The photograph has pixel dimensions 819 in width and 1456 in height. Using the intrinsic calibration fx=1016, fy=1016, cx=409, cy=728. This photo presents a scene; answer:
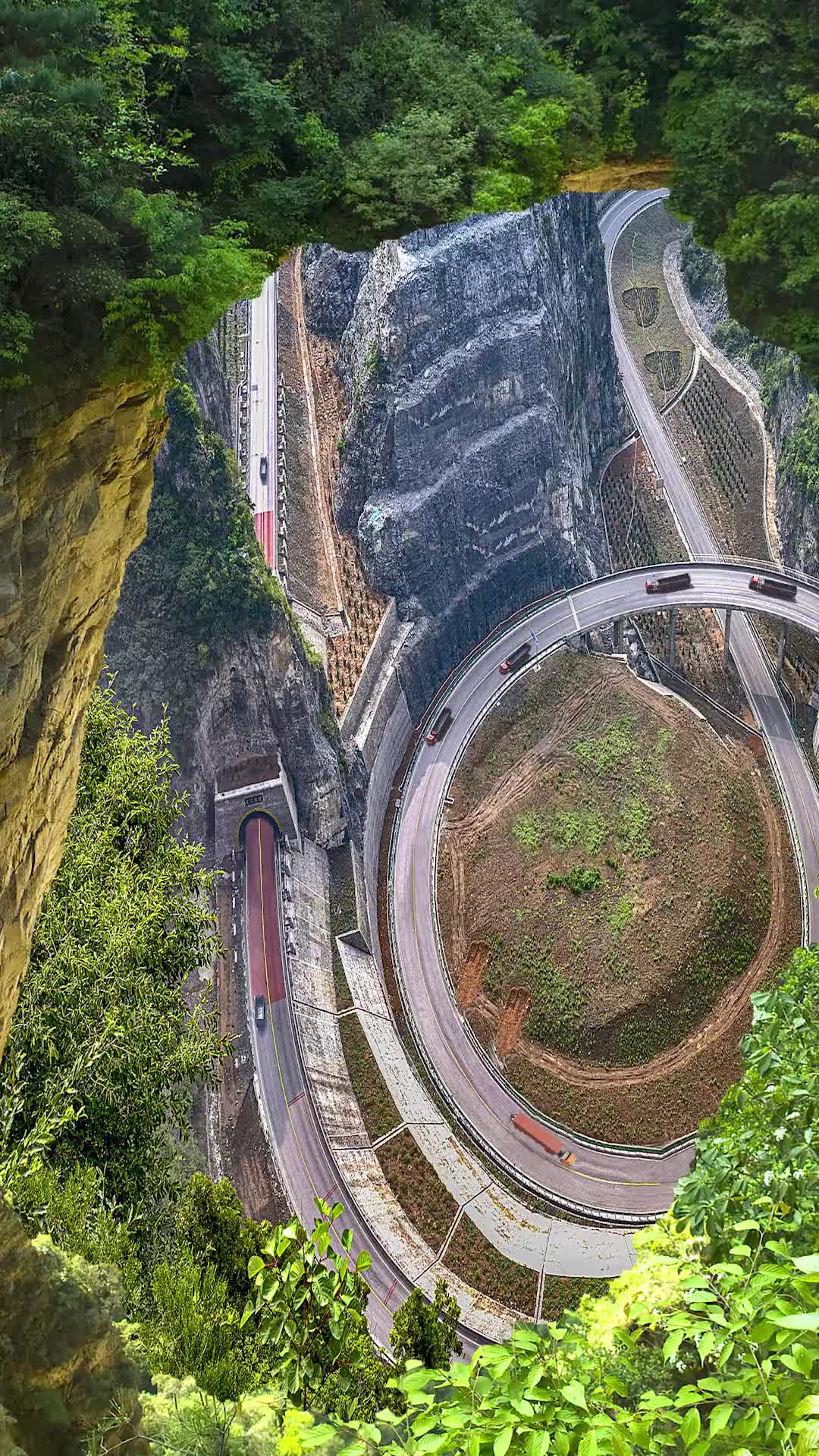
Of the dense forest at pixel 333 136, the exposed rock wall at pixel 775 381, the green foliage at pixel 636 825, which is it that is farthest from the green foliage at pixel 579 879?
the dense forest at pixel 333 136

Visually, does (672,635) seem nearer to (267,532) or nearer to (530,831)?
(530,831)

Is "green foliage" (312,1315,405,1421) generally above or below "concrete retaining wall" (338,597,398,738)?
below

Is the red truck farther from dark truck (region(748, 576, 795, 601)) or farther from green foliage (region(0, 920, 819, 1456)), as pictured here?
green foliage (region(0, 920, 819, 1456))

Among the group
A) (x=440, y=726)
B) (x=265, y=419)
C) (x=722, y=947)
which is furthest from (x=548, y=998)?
(x=265, y=419)

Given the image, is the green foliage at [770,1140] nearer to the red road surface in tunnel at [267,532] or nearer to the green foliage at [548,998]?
the green foliage at [548,998]

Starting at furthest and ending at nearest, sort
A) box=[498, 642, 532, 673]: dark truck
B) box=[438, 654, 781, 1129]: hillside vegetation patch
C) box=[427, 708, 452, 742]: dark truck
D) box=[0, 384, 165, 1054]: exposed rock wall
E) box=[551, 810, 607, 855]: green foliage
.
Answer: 1. box=[498, 642, 532, 673]: dark truck
2. box=[427, 708, 452, 742]: dark truck
3. box=[551, 810, 607, 855]: green foliage
4. box=[438, 654, 781, 1129]: hillside vegetation patch
5. box=[0, 384, 165, 1054]: exposed rock wall

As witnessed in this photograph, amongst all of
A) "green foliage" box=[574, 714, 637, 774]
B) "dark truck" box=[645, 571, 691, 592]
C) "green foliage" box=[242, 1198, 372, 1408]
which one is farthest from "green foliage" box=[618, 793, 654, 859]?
"green foliage" box=[242, 1198, 372, 1408]
